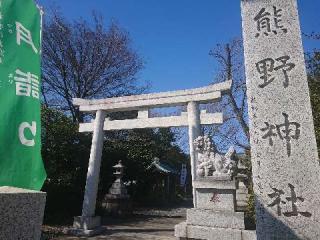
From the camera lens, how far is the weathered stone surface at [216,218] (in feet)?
21.8

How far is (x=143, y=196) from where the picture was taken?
1897cm

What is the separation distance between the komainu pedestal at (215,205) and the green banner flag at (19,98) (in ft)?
18.0

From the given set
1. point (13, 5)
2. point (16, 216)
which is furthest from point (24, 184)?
point (13, 5)

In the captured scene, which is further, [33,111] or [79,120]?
[79,120]

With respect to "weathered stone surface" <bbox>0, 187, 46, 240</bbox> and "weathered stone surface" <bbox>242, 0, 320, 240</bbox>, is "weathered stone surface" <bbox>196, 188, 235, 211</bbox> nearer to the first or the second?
"weathered stone surface" <bbox>242, 0, 320, 240</bbox>

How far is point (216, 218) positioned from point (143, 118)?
449 cm

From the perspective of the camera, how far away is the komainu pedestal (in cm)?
663

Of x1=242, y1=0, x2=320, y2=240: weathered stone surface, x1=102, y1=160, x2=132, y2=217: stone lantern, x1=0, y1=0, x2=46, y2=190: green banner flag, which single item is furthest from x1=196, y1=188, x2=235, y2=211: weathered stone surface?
x1=102, y1=160, x2=132, y2=217: stone lantern

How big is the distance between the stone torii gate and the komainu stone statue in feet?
1.48

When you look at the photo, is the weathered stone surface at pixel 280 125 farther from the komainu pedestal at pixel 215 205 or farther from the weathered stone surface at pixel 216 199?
the weathered stone surface at pixel 216 199

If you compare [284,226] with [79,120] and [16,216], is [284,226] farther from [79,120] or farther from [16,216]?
[79,120]

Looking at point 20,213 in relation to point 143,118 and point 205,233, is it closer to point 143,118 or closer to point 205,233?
point 205,233

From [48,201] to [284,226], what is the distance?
10490 millimetres

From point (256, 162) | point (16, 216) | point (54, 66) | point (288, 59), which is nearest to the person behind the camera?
point (16, 216)
